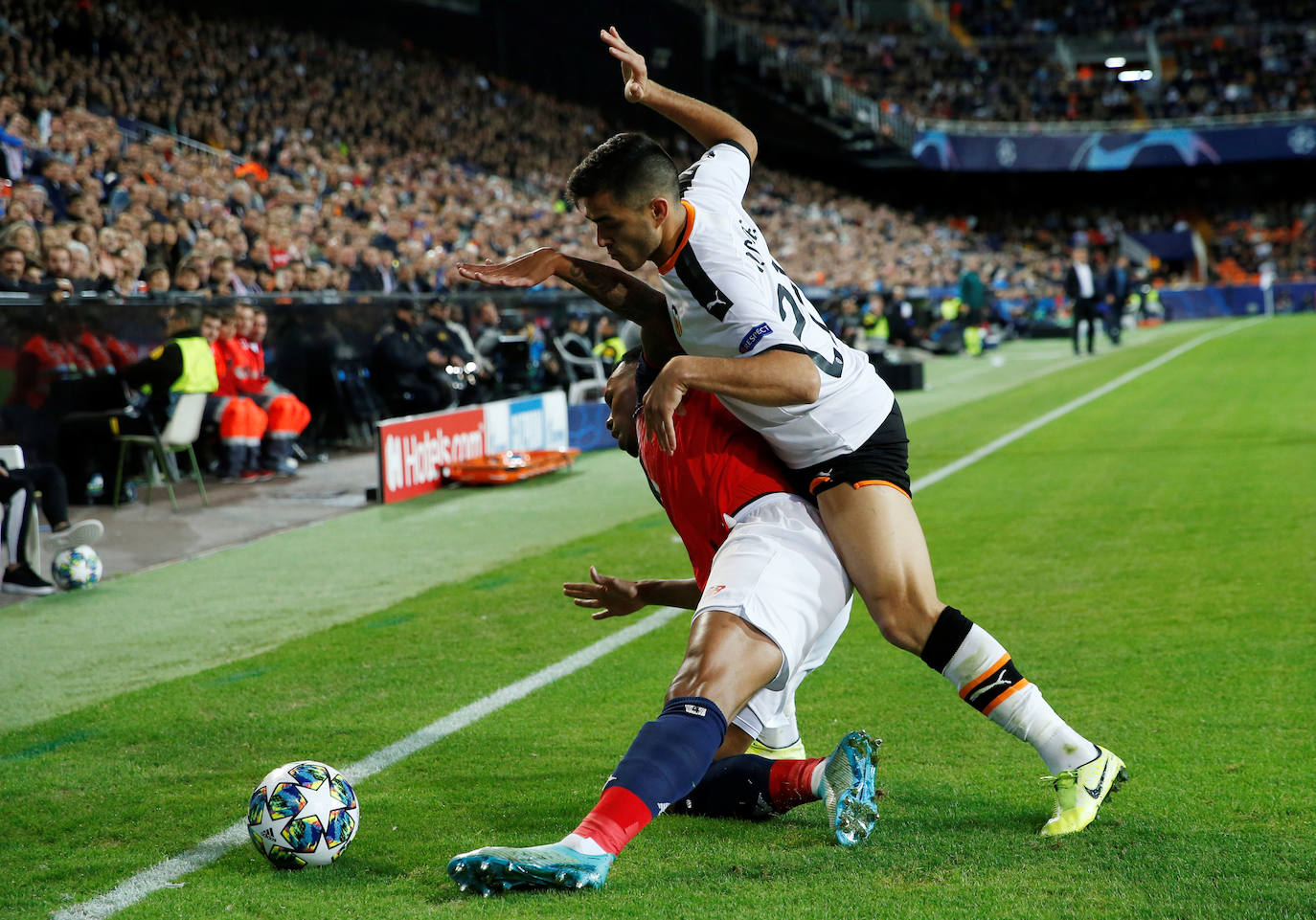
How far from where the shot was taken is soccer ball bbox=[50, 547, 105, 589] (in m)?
7.76

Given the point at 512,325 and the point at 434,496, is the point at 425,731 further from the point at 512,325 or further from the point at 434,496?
the point at 512,325

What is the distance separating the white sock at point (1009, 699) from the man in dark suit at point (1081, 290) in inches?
854

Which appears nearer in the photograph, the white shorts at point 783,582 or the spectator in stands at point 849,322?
the white shorts at point 783,582

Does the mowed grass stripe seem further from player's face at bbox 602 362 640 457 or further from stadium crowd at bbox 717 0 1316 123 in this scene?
stadium crowd at bbox 717 0 1316 123

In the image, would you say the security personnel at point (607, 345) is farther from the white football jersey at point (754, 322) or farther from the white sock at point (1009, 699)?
the white sock at point (1009, 699)

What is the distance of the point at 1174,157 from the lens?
160 feet

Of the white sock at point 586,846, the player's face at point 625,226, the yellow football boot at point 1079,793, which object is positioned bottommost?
the yellow football boot at point 1079,793

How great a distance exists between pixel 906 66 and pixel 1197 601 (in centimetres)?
4846

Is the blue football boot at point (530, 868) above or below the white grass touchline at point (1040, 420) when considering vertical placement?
above

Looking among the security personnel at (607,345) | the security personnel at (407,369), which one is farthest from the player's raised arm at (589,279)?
the security personnel at (607,345)

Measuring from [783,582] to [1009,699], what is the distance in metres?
0.72

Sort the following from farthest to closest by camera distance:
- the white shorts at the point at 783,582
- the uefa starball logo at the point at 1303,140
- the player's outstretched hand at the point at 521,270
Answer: the uefa starball logo at the point at 1303,140 → the player's outstretched hand at the point at 521,270 → the white shorts at the point at 783,582

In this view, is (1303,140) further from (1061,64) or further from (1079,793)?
(1079,793)

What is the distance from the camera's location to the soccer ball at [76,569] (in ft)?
25.5
